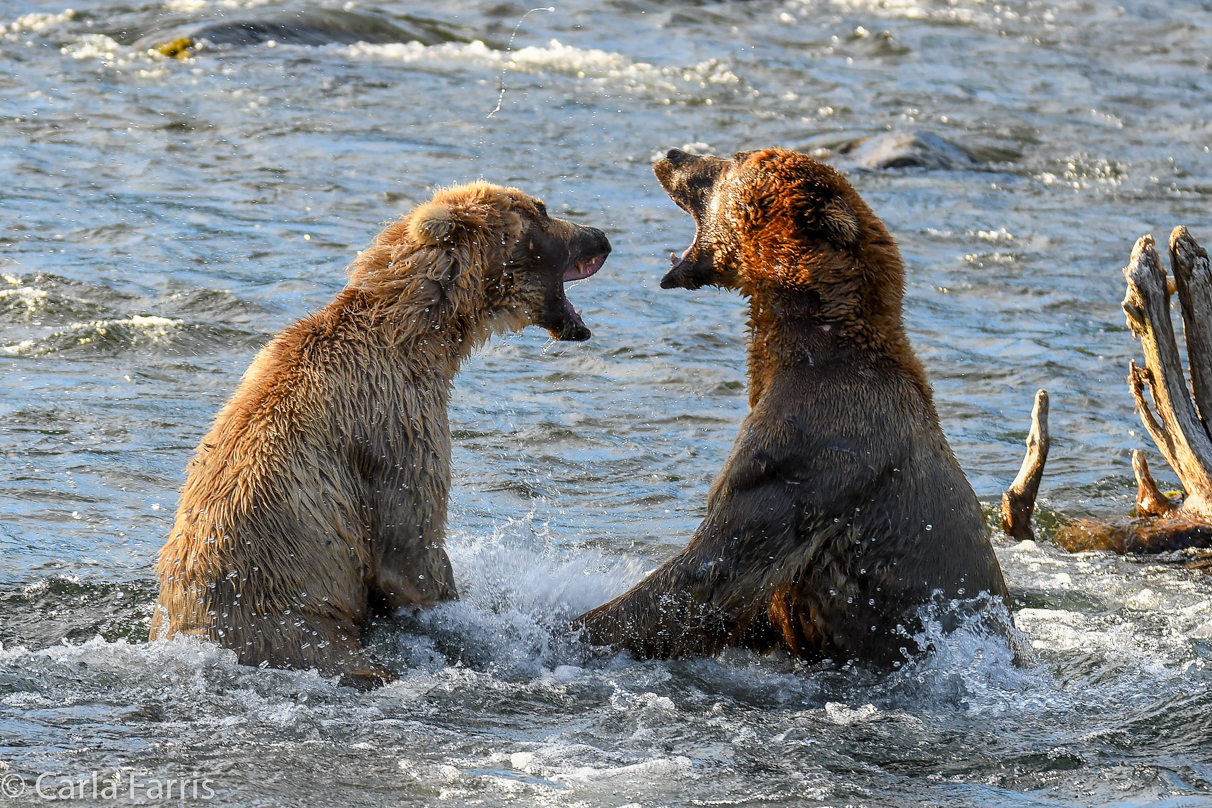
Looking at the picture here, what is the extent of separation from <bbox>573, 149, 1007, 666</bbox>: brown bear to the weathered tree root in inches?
90.8

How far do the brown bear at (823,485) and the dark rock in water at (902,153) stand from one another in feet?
34.3

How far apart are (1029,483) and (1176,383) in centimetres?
92

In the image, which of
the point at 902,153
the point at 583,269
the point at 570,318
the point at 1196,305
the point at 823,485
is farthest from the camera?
the point at 902,153

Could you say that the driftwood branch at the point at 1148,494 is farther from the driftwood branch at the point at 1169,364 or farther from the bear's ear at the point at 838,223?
the bear's ear at the point at 838,223

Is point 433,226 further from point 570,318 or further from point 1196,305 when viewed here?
point 1196,305

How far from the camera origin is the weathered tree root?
7691 millimetres

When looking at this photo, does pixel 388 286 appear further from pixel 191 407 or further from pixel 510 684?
pixel 191 407

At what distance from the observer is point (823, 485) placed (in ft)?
18.4

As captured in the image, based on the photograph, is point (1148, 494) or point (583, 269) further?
point (1148, 494)

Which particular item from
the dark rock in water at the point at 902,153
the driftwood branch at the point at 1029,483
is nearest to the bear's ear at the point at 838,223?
the driftwood branch at the point at 1029,483

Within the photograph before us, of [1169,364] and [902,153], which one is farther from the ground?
[902,153]

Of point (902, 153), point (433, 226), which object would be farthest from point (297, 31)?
point (433, 226)

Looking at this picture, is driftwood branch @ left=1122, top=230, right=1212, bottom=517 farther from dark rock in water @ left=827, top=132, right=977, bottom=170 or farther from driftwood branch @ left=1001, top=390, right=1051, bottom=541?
dark rock in water @ left=827, top=132, right=977, bottom=170

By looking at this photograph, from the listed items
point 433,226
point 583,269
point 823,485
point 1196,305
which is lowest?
point 823,485
